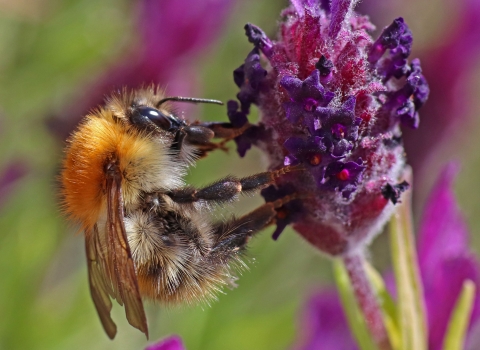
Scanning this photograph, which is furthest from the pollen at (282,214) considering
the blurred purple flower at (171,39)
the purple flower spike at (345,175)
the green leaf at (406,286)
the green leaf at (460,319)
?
the blurred purple flower at (171,39)

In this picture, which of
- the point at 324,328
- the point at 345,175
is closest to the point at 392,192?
the point at 345,175

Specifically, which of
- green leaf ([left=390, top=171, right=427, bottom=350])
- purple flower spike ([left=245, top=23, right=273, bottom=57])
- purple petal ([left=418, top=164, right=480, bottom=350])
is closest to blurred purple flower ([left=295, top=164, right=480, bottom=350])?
purple petal ([left=418, top=164, right=480, bottom=350])

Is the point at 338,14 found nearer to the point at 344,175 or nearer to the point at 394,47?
the point at 394,47

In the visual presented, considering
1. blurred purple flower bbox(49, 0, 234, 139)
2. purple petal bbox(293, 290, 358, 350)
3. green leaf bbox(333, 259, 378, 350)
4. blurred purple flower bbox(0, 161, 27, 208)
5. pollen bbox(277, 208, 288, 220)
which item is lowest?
blurred purple flower bbox(0, 161, 27, 208)

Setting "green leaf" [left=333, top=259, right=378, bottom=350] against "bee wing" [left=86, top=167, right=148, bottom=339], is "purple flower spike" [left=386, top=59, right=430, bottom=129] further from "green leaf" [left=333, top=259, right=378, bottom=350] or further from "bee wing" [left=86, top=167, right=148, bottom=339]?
"bee wing" [left=86, top=167, right=148, bottom=339]

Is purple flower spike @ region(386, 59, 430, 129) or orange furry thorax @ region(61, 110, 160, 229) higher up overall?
purple flower spike @ region(386, 59, 430, 129)

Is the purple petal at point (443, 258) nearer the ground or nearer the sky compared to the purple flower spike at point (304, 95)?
nearer the ground

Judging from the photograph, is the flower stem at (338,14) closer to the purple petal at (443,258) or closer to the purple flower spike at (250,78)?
the purple flower spike at (250,78)
